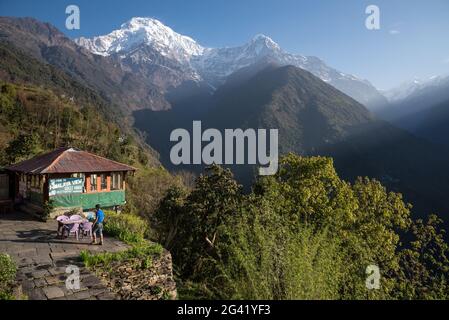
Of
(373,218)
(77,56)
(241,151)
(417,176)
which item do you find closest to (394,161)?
(417,176)

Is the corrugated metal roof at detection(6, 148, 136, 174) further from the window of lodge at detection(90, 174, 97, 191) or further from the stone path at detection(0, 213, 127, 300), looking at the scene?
the stone path at detection(0, 213, 127, 300)

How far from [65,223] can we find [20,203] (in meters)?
6.51

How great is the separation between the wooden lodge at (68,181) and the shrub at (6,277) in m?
7.22

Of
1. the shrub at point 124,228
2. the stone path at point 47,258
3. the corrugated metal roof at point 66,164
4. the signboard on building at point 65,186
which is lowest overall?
the stone path at point 47,258

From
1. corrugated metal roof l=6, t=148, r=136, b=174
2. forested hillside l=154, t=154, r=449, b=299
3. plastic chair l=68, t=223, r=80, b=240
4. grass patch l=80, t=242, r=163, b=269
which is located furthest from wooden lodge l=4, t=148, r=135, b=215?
grass patch l=80, t=242, r=163, b=269

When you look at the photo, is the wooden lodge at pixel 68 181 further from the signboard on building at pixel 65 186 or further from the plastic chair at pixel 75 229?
the plastic chair at pixel 75 229

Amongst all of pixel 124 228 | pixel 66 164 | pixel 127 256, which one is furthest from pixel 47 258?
pixel 66 164

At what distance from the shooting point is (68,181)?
14547 mm

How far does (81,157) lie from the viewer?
1619 cm

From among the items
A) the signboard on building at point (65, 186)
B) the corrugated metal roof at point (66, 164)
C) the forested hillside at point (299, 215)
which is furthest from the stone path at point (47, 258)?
the forested hillside at point (299, 215)

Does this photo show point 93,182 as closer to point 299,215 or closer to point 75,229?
point 75,229

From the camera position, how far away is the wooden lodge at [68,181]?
46.4 feet

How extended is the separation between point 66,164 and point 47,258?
6837 mm
